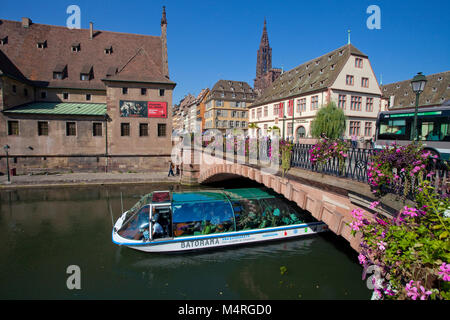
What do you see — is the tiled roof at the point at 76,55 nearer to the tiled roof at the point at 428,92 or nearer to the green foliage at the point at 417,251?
the green foliage at the point at 417,251

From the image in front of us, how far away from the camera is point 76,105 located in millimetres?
29203

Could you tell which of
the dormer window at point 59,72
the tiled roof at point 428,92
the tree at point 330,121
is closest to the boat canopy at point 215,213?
the tree at point 330,121

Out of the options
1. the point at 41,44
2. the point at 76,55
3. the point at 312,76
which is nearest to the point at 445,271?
the point at 76,55

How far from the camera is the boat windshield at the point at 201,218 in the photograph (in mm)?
11234

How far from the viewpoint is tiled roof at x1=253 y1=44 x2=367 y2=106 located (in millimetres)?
35344

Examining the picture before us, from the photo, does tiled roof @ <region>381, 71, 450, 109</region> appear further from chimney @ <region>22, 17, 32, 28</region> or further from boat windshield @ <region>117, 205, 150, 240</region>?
chimney @ <region>22, 17, 32, 28</region>

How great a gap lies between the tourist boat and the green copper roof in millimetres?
19934

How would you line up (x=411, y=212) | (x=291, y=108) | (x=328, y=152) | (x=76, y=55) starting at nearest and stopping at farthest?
1. (x=411, y=212)
2. (x=328, y=152)
3. (x=76, y=55)
4. (x=291, y=108)

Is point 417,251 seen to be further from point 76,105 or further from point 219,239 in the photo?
point 76,105

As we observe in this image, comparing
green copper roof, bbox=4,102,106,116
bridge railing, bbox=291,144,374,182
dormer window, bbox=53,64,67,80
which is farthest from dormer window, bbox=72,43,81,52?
bridge railing, bbox=291,144,374,182

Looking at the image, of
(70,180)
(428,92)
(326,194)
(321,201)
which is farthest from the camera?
(428,92)

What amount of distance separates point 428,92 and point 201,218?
48.5m

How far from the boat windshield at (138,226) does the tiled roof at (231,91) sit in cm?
5611
